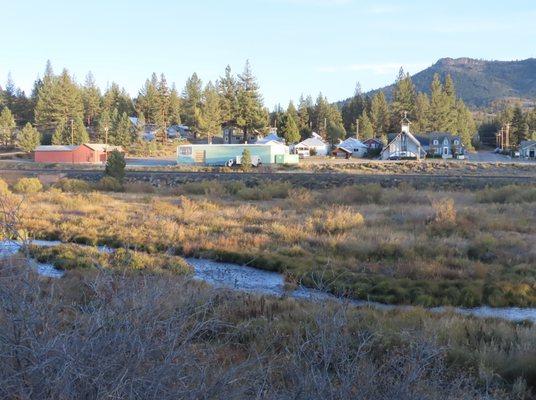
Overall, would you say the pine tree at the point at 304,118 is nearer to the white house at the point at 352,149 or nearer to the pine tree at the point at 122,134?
the white house at the point at 352,149

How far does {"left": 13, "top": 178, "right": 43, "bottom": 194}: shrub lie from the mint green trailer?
26782mm

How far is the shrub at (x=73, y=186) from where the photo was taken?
37062 mm

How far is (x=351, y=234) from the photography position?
1953 cm

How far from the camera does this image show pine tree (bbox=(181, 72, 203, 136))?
116056 millimetres

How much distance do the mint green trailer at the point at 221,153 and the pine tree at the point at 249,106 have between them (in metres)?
19.5

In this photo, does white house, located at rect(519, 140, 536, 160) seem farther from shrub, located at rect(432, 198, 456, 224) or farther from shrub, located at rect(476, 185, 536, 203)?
shrub, located at rect(432, 198, 456, 224)

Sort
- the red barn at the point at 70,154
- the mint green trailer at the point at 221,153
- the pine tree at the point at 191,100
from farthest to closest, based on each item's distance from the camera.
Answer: the pine tree at the point at 191,100
the red barn at the point at 70,154
the mint green trailer at the point at 221,153

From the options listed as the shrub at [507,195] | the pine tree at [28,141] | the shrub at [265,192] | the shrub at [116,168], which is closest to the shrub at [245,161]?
the shrub at [116,168]

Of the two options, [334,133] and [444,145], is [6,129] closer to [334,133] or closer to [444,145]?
[334,133]

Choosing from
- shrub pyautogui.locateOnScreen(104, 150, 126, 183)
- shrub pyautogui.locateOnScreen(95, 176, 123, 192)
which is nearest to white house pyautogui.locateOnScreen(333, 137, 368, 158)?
shrub pyautogui.locateOnScreen(104, 150, 126, 183)

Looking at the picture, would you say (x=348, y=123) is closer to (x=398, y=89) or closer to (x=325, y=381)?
(x=398, y=89)

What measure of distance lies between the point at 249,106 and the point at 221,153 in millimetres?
22395

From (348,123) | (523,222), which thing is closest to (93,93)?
(348,123)

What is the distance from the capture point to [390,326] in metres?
9.30
